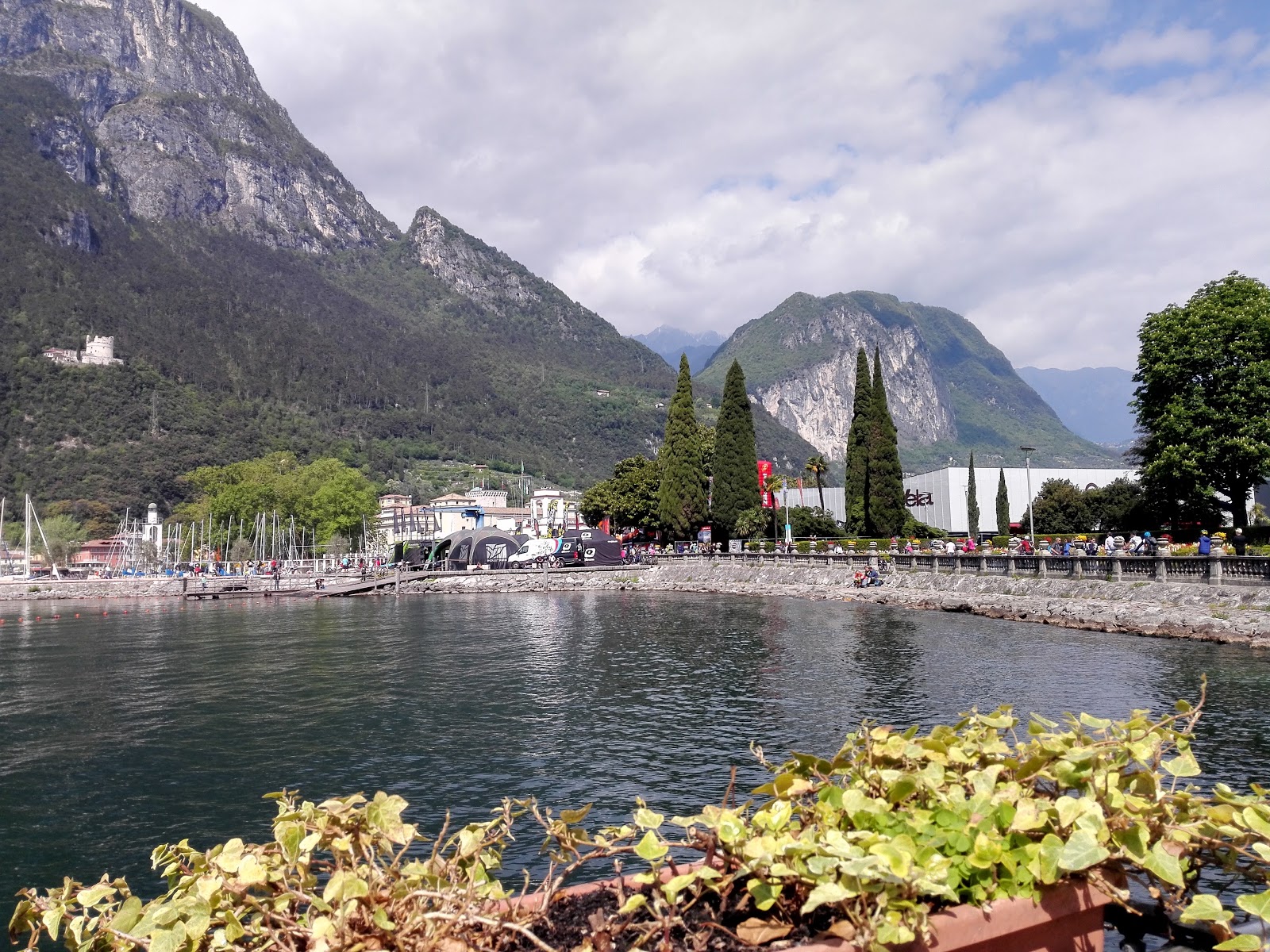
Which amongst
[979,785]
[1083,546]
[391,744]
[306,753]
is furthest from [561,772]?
[1083,546]

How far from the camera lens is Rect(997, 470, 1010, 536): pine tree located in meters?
77.6

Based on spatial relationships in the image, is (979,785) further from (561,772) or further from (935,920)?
(561,772)

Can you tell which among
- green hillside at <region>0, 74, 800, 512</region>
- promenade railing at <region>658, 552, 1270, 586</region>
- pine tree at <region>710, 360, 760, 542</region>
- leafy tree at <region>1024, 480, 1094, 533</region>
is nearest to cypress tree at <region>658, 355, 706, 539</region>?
pine tree at <region>710, 360, 760, 542</region>

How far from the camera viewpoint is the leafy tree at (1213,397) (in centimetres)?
3647

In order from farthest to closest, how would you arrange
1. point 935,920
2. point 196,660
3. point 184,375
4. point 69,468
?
point 184,375
point 69,468
point 196,660
point 935,920

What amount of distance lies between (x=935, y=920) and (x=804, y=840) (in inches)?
20.4

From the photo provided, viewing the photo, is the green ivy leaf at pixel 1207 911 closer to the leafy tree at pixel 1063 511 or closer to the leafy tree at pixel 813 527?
the leafy tree at pixel 813 527

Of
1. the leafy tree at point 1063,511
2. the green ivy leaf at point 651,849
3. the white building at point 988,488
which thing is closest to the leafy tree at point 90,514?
the white building at point 988,488

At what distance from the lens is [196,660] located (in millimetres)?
27594

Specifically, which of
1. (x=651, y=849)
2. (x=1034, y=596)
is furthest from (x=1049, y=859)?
(x=1034, y=596)

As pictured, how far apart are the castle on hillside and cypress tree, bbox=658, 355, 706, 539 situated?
12830 cm

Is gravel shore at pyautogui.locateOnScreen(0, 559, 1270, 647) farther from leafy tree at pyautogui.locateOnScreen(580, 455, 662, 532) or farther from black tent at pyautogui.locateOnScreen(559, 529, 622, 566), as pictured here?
leafy tree at pyautogui.locateOnScreen(580, 455, 662, 532)

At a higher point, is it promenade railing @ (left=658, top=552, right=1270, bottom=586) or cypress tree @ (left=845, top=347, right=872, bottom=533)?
cypress tree @ (left=845, top=347, right=872, bottom=533)

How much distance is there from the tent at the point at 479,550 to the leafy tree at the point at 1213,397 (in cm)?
5571
